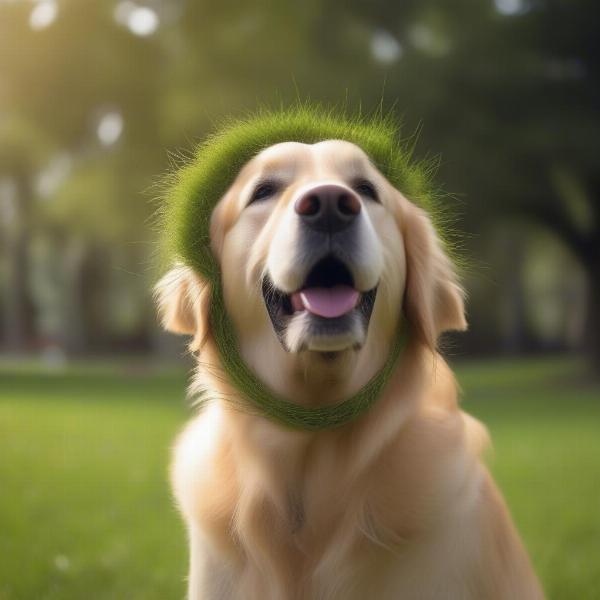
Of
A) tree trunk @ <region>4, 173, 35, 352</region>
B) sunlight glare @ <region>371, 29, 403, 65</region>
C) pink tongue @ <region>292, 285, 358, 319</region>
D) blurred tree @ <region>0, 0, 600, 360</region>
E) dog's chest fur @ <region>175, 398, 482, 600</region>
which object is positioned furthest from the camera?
tree trunk @ <region>4, 173, 35, 352</region>

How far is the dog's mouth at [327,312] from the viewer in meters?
2.36

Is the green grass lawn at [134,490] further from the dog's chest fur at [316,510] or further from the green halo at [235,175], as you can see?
the green halo at [235,175]

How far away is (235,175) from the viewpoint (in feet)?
9.09

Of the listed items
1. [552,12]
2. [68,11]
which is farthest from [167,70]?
[552,12]

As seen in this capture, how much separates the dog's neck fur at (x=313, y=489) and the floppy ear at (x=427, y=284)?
0.34ft

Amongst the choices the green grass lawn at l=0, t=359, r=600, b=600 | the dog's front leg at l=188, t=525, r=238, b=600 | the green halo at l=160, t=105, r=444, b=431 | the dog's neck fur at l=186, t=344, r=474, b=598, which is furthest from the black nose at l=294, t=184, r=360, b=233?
the green grass lawn at l=0, t=359, r=600, b=600

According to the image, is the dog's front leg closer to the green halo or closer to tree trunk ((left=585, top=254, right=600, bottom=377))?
the green halo

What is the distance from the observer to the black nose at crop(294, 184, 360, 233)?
2.27 metres

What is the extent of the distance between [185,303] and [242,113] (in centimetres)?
74

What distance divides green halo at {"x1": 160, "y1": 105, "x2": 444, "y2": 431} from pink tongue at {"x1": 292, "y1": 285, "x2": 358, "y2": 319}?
32 centimetres

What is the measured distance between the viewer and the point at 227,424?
9.07ft

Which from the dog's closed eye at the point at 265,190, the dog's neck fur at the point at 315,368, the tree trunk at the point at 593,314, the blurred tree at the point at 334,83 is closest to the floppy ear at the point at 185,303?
the dog's neck fur at the point at 315,368

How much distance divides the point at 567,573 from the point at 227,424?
8.19 ft

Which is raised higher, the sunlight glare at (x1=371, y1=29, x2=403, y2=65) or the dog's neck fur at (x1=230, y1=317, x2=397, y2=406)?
the sunlight glare at (x1=371, y1=29, x2=403, y2=65)
